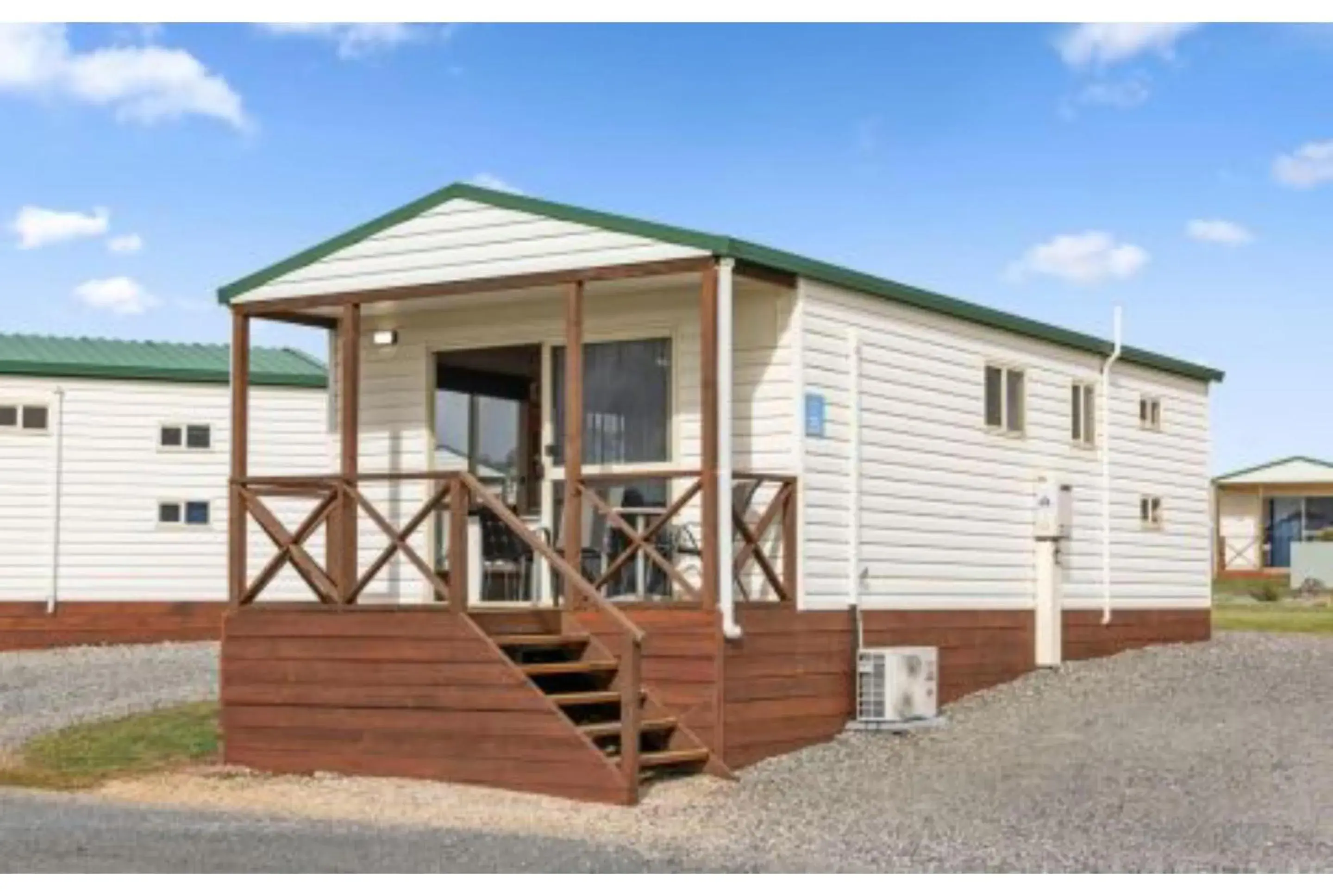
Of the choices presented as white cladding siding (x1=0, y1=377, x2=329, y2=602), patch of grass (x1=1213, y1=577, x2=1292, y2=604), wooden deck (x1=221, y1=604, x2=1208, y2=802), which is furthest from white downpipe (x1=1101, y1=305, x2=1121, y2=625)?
patch of grass (x1=1213, y1=577, x2=1292, y2=604)

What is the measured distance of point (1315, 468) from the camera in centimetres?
4747

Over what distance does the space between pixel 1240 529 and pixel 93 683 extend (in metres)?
34.4

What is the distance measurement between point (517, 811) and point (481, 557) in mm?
4156

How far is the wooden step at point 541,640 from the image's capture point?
13711 mm

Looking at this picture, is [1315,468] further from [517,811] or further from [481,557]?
[517,811]

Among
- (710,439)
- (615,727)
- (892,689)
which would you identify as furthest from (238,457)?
(892,689)

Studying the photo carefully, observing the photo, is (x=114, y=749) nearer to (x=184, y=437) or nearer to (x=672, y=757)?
(x=672, y=757)

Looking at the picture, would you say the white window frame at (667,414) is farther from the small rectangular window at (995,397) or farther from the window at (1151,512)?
the window at (1151,512)

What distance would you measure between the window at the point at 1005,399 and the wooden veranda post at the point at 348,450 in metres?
5.27

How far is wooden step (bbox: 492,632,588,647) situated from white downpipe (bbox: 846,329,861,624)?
7.65 feet

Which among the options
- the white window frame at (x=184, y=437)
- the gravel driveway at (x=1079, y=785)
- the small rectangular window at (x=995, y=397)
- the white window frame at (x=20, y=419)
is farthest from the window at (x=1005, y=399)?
the white window frame at (x=20, y=419)

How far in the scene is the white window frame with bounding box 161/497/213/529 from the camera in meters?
25.9

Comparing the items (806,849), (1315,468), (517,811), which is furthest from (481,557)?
(1315,468)

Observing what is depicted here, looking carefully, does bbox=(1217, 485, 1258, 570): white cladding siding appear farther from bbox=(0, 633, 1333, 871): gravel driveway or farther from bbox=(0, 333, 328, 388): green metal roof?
bbox=(0, 633, 1333, 871): gravel driveway
